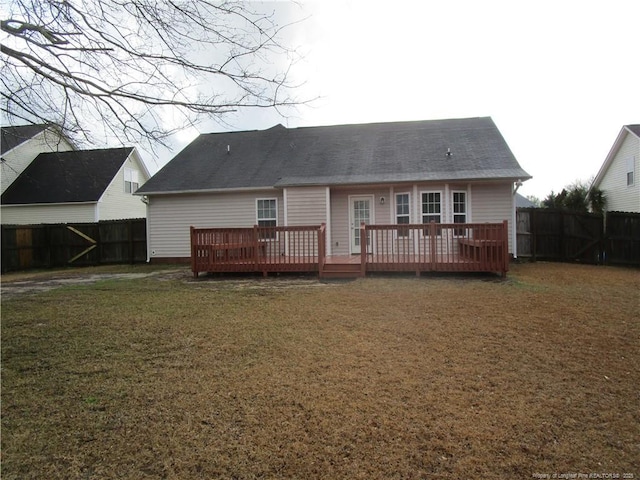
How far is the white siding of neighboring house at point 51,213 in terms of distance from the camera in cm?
1856

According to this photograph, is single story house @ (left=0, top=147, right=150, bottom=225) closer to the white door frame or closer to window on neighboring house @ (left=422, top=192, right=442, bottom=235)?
the white door frame

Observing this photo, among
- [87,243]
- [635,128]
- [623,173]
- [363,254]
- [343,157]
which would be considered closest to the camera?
[363,254]

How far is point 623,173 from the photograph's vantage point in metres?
18.3

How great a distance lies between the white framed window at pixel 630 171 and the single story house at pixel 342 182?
8.03 meters

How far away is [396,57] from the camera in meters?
6.83

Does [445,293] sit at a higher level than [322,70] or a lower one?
lower

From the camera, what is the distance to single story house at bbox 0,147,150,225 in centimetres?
1856

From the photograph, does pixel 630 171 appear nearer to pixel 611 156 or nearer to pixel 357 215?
pixel 611 156

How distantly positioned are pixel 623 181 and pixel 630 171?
31.7 inches

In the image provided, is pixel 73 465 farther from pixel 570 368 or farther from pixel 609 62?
pixel 609 62

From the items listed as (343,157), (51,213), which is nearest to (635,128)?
(343,157)

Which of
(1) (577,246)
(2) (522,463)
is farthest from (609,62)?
(2) (522,463)

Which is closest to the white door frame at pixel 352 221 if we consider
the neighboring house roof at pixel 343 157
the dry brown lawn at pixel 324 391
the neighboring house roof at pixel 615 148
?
the neighboring house roof at pixel 343 157

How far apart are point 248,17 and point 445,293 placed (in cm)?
558
